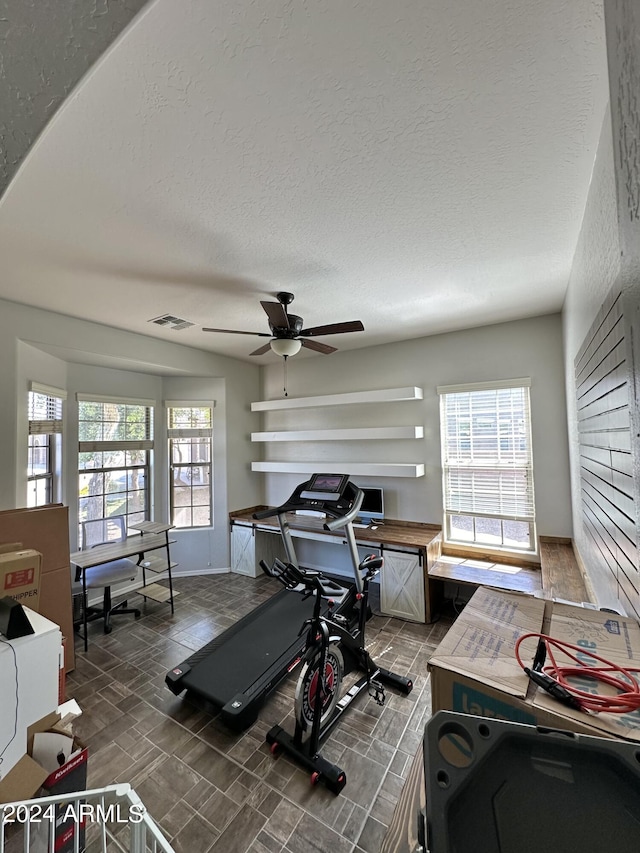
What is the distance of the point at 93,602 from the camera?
438 cm

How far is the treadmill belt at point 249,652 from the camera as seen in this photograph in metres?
2.67

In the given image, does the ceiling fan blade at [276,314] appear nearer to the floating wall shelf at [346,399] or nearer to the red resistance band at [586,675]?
the floating wall shelf at [346,399]

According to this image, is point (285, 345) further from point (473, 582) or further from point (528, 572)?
point (528, 572)

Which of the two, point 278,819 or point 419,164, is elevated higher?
point 419,164

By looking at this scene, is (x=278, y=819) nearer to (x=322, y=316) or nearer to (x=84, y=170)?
(x=84, y=170)

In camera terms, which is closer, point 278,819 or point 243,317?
point 278,819

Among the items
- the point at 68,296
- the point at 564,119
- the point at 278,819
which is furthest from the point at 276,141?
the point at 278,819

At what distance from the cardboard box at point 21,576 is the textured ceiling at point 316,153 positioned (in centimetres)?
202

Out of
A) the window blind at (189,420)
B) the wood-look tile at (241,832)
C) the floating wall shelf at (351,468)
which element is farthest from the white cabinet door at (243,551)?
the wood-look tile at (241,832)

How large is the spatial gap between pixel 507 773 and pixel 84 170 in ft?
8.21

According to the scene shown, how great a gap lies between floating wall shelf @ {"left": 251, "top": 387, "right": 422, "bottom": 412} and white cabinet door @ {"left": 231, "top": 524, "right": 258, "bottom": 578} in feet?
6.08

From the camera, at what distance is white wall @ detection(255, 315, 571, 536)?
3824mm

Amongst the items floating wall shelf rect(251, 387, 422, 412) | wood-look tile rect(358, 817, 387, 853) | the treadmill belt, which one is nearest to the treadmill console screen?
the treadmill belt

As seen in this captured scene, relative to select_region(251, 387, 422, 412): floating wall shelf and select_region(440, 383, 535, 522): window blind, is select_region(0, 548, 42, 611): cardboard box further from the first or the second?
select_region(440, 383, 535, 522): window blind
